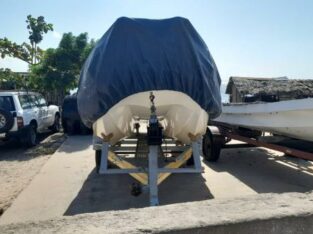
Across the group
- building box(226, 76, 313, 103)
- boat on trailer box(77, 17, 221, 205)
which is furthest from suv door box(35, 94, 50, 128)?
building box(226, 76, 313, 103)

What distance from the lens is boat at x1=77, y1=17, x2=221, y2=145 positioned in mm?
5266

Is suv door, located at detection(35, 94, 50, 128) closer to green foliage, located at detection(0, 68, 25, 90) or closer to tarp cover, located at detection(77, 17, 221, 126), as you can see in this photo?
green foliage, located at detection(0, 68, 25, 90)

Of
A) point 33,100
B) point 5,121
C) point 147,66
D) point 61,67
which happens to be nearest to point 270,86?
point 61,67

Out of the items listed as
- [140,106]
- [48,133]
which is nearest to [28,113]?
[48,133]

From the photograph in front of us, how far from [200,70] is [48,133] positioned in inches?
475

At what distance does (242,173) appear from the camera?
8.05 meters

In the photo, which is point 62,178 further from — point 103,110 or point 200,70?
point 200,70

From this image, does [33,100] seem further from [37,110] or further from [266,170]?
[266,170]

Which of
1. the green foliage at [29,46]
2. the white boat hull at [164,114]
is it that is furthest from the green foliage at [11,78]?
the white boat hull at [164,114]

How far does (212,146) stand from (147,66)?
4.15 metres

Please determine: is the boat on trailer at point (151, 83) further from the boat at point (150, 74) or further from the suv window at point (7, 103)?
the suv window at point (7, 103)

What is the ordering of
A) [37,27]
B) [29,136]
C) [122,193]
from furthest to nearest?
[37,27] → [29,136] → [122,193]

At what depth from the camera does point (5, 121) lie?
10.5 meters

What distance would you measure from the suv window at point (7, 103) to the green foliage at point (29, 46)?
5.07 metres
